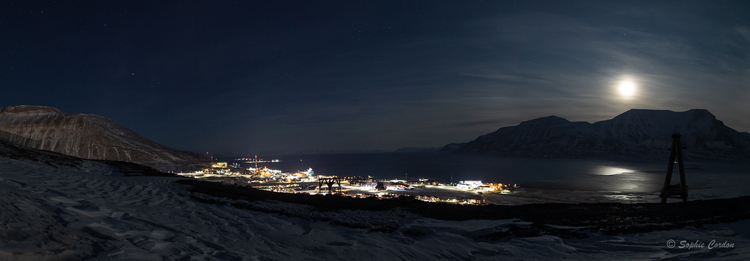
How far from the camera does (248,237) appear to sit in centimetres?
688

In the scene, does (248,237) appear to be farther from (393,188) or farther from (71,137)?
(71,137)

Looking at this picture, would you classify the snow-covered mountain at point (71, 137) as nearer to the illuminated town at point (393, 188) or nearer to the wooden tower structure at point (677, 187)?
the illuminated town at point (393, 188)

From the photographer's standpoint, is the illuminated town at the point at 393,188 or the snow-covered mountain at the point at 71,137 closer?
the illuminated town at the point at 393,188

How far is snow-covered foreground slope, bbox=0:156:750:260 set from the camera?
182 inches

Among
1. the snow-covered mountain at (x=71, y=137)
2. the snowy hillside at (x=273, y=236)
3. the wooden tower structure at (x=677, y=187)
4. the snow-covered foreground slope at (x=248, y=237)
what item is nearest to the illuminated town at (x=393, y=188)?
the wooden tower structure at (x=677, y=187)

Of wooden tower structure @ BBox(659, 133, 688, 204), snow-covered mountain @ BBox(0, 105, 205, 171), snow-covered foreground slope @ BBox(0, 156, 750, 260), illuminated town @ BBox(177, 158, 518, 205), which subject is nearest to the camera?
snow-covered foreground slope @ BBox(0, 156, 750, 260)

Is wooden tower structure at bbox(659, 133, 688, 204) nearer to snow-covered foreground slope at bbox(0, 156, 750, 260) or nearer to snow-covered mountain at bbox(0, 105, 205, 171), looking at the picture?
snow-covered foreground slope at bbox(0, 156, 750, 260)

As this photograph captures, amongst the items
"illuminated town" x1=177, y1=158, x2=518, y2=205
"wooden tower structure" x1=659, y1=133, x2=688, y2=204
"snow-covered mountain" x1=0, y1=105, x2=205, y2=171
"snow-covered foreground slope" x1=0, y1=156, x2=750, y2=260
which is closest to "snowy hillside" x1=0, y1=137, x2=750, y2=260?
"snow-covered foreground slope" x1=0, y1=156, x2=750, y2=260

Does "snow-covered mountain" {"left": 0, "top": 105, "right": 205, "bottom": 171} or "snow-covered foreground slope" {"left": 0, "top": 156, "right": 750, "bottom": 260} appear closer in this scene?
"snow-covered foreground slope" {"left": 0, "top": 156, "right": 750, "bottom": 260}

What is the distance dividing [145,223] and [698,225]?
1409cm

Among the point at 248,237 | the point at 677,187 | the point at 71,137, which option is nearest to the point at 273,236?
the point at 248,237

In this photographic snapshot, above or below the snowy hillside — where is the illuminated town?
below

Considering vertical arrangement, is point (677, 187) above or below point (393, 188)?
above

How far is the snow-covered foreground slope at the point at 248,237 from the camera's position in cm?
463
